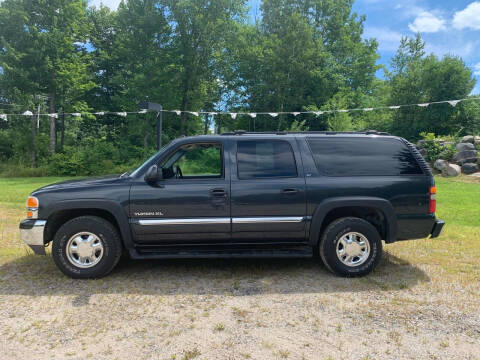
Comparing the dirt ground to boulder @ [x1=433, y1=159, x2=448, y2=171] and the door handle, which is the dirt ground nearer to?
the door handle

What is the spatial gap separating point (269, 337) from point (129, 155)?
30.7 meters

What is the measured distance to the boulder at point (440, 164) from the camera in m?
19.8

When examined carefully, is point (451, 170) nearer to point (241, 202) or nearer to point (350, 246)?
point (350, 246)

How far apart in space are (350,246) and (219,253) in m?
1.71

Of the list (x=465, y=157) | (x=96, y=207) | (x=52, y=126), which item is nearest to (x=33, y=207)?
(x=96, y=207)

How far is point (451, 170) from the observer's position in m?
19.2

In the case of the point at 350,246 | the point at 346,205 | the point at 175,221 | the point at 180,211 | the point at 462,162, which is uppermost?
the point at 462,162

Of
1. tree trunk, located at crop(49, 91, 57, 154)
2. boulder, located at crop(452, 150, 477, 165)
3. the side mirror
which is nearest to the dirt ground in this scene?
the side mirror

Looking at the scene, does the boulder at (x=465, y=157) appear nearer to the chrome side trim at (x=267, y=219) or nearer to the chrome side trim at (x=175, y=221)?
the chrome side trim at (x=267, y=219)

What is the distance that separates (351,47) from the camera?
131ft

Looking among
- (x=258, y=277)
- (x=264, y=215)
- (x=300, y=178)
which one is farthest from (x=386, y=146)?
(x=258, y=277)

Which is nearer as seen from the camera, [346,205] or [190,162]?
[346,205]

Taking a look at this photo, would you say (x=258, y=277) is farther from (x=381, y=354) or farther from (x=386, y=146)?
(x=386, y=146)

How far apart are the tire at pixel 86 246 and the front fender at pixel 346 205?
2.53 m
